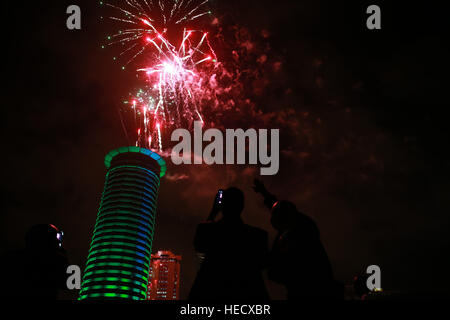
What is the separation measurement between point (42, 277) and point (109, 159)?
146662 millimetres

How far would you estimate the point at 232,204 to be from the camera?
391cm

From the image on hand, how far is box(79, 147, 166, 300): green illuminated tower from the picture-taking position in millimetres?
112250

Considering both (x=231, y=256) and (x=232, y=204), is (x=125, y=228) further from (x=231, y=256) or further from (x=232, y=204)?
(x=231, y=256)

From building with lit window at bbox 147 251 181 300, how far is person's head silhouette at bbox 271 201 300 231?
186130 millimetres

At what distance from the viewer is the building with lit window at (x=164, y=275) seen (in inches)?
6826

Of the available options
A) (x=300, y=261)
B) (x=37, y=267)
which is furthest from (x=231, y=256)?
(x=37, y=267)

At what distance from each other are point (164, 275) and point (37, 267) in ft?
626

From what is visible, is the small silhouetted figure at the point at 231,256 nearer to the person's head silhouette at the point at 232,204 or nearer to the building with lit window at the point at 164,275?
the person's head silhouette at the point at 232,204

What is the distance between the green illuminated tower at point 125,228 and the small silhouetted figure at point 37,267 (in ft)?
383

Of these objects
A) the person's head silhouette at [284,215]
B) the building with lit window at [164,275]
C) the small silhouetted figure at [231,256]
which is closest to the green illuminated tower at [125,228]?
the building with lit window at [164,275]
